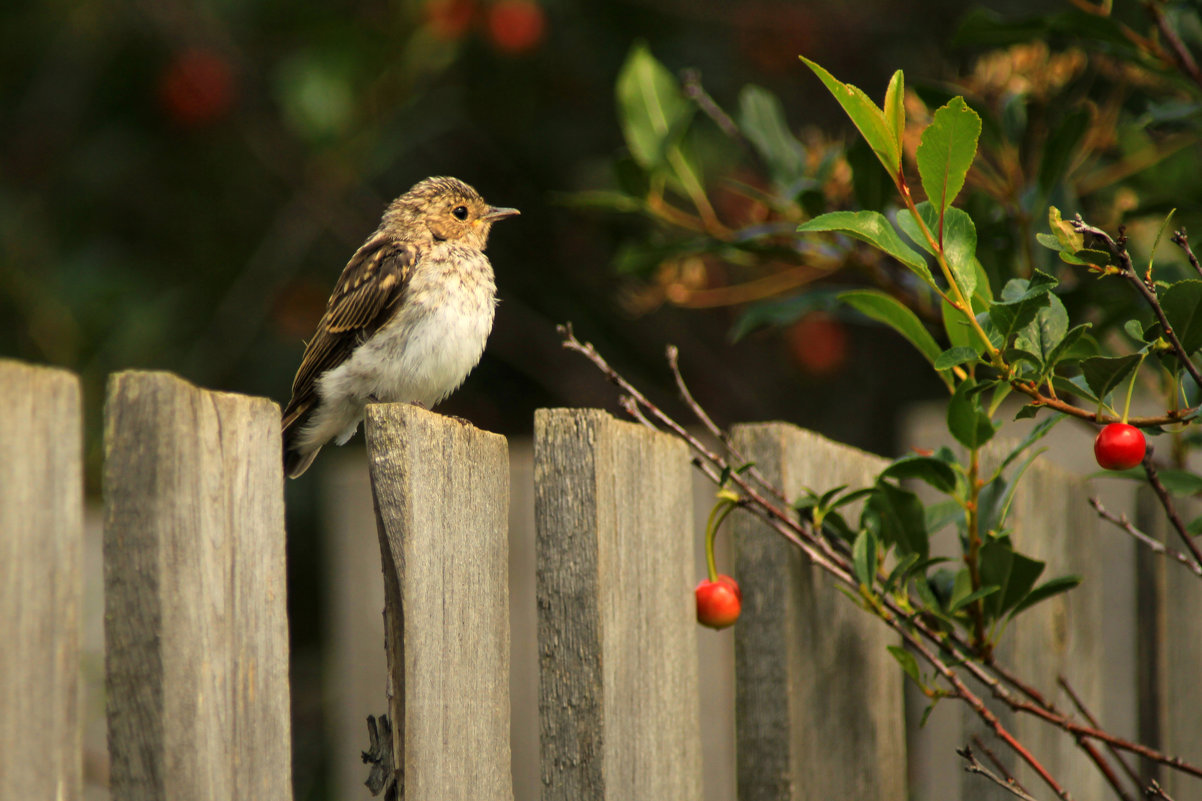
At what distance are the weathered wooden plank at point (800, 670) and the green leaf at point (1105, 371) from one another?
601 mm

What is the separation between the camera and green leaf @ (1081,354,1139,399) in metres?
1.56

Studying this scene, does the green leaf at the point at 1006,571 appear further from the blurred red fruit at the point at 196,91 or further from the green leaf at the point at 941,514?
the blurred red fruit at the point at 196,91

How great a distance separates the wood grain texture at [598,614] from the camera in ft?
5.36

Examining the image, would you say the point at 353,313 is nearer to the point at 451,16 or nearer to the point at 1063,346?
the point at 1063,346

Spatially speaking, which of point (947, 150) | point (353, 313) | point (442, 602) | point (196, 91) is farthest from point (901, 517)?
point (196, 91)

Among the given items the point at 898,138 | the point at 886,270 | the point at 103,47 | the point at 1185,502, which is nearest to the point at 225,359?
the point at 103,47

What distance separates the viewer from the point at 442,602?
4.88ft

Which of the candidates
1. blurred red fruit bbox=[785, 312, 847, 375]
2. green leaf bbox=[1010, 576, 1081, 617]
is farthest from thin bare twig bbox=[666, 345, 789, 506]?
blurred red fruit bbox=[785, 312, 847, 375]

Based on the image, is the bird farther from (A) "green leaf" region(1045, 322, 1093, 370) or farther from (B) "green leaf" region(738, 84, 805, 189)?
(A) "green leaf" region(1045, 322, 1093, 370)

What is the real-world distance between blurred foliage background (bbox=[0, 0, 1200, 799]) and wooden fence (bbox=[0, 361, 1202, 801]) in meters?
2.76

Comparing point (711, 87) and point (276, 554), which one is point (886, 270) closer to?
point (276, 554)

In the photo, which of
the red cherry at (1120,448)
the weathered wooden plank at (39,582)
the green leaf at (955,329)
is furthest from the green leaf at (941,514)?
the weathered wooden plank at (39,582)

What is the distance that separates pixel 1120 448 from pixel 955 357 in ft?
0.85

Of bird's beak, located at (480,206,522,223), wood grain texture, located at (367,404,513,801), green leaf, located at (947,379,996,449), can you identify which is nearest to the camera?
wood grain texture, located at (367,404,513,801)
